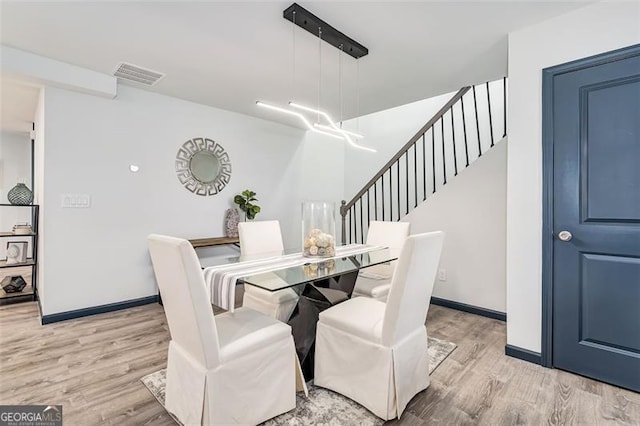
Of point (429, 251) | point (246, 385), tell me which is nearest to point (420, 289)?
point (429, 251)

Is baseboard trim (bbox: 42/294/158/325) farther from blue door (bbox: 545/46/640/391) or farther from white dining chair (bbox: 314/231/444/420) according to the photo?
blue door (bbox: 545/46/640/391)

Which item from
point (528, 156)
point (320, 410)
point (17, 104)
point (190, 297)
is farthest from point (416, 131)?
point (17, 104)

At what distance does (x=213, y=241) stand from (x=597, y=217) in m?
3.57

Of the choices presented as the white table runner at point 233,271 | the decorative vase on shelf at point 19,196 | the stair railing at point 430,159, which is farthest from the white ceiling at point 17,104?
the stair railing at point 430,159

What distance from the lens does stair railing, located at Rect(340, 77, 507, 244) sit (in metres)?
4.09

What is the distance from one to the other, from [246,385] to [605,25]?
302 cm

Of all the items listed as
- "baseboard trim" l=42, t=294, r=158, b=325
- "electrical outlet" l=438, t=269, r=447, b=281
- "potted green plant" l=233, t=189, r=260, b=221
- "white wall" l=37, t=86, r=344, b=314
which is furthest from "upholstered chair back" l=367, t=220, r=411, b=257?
"baseboard trim" l=42, t=294, r=158, b=325

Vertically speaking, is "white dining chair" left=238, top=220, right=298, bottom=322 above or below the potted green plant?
below

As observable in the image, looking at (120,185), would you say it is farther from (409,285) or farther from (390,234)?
(409,285)

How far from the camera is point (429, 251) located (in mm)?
1683

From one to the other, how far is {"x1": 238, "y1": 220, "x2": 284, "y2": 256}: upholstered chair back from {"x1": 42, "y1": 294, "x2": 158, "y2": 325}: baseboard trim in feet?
5.47

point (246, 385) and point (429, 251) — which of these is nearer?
point (246, 385)

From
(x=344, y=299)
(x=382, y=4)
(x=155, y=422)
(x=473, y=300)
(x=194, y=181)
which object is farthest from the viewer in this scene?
(x=194, y=181)

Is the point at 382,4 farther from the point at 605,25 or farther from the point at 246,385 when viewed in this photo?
the point at 246,385
